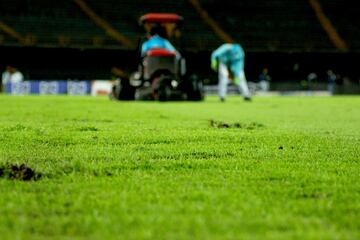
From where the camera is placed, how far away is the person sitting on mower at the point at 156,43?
20.8m

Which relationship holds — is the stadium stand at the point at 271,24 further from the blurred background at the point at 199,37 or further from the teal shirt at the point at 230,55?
the teal shirt at the point at 230,55

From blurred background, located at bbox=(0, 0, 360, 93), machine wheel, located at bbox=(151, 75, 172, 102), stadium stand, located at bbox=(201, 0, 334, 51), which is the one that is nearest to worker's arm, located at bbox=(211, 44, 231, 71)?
machine wheel, located at bbox=(151, 75, 172, 102)

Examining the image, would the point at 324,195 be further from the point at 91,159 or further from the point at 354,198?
the point at 91,159

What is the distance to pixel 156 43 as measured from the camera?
822 inches

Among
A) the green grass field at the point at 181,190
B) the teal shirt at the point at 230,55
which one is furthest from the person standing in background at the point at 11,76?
the green grass field at the point at 181,190

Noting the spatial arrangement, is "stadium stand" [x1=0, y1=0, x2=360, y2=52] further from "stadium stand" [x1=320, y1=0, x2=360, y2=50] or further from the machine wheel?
the machine wheel

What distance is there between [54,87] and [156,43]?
717 inches

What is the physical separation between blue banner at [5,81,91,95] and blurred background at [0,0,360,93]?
54.3 inches

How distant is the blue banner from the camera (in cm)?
3750

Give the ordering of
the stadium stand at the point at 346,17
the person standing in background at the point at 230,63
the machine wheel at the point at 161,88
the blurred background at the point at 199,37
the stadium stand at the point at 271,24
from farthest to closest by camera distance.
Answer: the stadium stand at the point at 346,17, the stadium stand at the point at 271,24, the blurred background at the point at 199,37, the person standing in background at the point at 230,63, the machine wheel at the point at 161,88

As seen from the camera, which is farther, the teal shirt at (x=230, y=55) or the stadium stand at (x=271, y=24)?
the stadium stand at (x=271, y=24)

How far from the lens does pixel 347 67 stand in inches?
1703

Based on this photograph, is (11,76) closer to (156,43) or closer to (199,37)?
(199,37)

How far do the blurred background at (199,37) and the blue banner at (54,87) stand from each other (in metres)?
1.38
